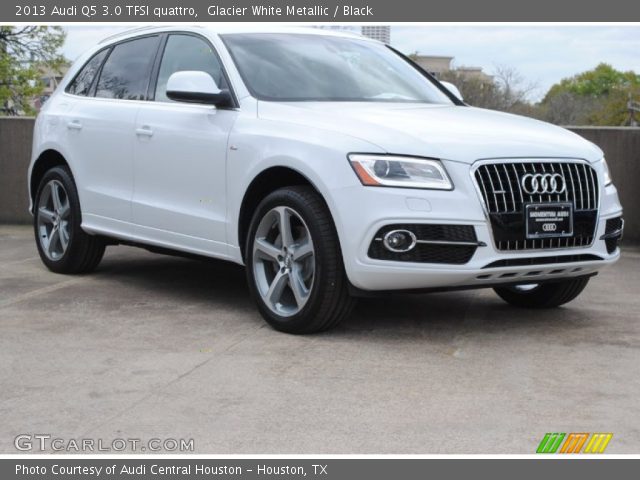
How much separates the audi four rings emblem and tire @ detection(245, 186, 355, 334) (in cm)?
104

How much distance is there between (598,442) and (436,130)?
2.27m

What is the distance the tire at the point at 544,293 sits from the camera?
6965 millimetres

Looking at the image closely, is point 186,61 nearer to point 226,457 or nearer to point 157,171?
point 157,171

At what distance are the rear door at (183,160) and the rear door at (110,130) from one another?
0.53ft

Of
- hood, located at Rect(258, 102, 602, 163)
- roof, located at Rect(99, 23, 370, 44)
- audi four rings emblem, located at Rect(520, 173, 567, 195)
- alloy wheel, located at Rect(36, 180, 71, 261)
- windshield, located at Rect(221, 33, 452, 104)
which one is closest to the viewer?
hood, located at Rect(258, 102, 602, 163)

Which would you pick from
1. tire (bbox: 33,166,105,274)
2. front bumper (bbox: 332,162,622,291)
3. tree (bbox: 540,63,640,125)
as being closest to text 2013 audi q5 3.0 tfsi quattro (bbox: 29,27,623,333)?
front bumper (bbox: 332,162,622,291)

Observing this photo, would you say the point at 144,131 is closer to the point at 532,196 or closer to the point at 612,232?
the point at 532,196

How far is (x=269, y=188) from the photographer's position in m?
6.51

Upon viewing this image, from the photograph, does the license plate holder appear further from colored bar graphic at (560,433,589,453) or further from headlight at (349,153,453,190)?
colored bar graphic at (560,433,589,453)

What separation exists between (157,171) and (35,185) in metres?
1.94

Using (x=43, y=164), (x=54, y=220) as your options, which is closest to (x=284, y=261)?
(x=54, y=220)

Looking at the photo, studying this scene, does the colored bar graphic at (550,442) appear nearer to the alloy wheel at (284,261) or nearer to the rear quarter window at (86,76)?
the alloy wheel at (284,261)

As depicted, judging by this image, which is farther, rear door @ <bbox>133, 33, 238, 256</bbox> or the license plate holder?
rear door @ <bbox>133, 33, 238, 256</bbox>
